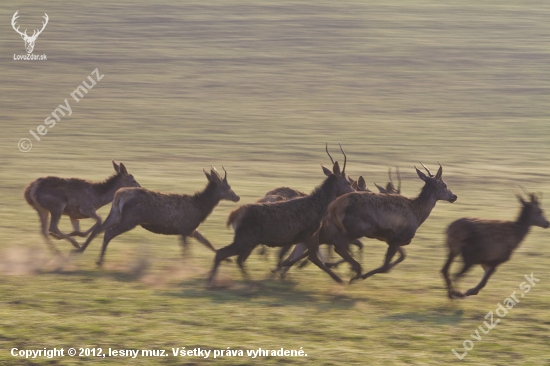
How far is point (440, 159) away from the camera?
1026 inches

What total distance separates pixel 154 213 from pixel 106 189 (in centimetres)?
190

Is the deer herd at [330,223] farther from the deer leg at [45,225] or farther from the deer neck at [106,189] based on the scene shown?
the deer neck at [106,189]

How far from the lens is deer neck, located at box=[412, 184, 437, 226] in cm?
1148

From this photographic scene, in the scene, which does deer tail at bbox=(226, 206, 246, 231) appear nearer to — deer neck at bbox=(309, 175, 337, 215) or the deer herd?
the deer herd

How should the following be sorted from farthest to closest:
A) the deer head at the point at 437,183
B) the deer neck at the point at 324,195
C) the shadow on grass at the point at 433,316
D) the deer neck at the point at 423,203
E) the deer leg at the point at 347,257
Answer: the deer head at the point at 437,183 < the deer neck at the point at 423,203 < the deer neck at the point at 324,195 < the deer leg at the point at 347,257 < the shadow on grass at the point at 433,316

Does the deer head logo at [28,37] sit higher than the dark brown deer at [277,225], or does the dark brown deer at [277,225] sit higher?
the deer head logo at [28,37]

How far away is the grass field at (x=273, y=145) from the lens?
9.05 metres

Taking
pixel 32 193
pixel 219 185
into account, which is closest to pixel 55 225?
pixel 32 193

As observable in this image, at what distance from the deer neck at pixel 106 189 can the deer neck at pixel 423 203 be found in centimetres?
462

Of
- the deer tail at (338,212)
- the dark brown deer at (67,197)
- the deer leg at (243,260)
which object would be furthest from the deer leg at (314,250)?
the dark brown deer at (67,197)

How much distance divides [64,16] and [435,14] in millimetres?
25138

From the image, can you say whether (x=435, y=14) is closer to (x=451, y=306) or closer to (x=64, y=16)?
→ (x=64, y=16)

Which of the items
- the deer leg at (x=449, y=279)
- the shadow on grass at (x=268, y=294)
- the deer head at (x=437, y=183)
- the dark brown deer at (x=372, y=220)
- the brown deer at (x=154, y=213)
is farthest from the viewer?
the deer head at (x=437, y=183)

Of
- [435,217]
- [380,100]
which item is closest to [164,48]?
[380,100]
